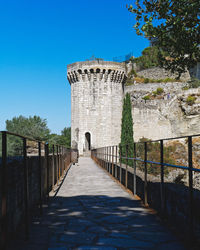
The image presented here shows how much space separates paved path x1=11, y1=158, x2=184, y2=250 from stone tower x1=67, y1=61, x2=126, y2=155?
27.9 metres

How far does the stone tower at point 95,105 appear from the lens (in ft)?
111

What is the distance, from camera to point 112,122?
111 ft

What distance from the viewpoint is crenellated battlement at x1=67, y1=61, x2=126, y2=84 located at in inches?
1350

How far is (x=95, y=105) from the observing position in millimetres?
34031

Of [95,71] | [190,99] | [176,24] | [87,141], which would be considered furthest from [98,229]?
[190,99]

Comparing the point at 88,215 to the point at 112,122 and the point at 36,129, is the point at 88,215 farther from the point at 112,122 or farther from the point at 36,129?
the point at 36,129

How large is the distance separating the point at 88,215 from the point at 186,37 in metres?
7.14

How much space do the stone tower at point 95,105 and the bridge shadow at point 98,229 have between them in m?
28.2

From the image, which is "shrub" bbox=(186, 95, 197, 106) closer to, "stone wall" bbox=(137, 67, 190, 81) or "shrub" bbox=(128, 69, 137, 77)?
"stone wall" bbox=(137, 67, 190, 81)

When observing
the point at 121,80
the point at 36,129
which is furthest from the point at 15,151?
the point at 36,129

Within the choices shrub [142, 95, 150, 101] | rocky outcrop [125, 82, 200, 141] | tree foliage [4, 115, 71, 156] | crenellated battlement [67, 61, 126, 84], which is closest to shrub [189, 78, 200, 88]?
rocky outcrop [125, 82, 200, 141]

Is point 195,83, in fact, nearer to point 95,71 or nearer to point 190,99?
point 190,99

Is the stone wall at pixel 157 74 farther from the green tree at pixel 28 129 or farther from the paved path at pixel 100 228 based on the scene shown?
the paved path at pixel 100 228

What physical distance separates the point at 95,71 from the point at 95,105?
13.6 feet
